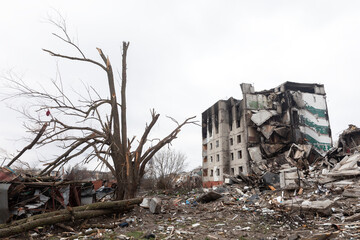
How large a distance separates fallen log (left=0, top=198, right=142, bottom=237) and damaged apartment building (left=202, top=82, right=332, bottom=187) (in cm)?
1886

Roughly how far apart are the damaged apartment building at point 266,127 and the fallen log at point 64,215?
1886 centimetres

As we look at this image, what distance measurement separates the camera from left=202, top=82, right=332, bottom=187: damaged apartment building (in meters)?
26.3

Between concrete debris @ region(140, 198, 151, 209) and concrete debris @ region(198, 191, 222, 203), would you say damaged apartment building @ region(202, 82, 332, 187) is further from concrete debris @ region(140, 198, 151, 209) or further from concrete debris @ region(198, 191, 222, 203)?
concrete debris @ region(140, 198, 151, 209)

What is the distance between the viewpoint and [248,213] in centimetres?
745

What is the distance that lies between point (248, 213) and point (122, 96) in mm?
5551

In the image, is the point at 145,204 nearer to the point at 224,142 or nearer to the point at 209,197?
the point at 209,197

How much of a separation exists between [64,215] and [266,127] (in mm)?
24401

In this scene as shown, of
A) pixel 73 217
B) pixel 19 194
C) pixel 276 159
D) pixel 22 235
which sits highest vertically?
pixel 276 159

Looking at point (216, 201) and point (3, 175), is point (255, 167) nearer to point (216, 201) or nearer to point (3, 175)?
point (216, 201)

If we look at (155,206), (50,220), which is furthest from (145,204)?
(50,220)

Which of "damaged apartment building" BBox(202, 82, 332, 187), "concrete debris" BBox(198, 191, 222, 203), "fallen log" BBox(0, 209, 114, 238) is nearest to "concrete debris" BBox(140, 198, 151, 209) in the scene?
"fallen log" BBox(0, 209, 114, 238)

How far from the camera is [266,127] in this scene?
1060 inches

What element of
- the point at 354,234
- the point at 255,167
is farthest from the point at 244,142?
the point at 354,234

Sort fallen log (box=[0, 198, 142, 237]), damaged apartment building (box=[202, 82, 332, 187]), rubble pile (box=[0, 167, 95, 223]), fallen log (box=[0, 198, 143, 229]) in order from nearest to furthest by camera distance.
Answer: fallen log (box=[0, 198, 142, 237]), fallen log (box=[0, 198, 143, 229]), rubble pile (box=[0, 167, 95, 223]), damaged apartment building (box=[202, 82, 332, 187])
